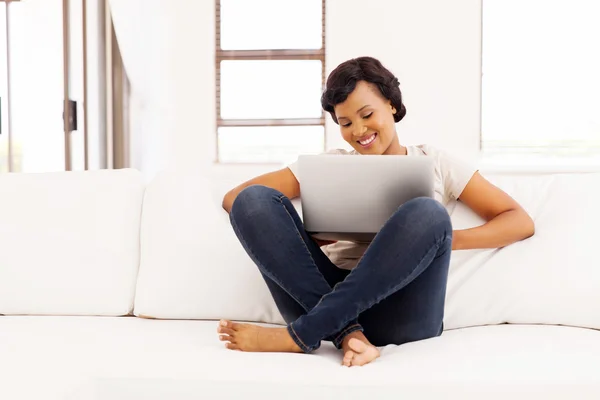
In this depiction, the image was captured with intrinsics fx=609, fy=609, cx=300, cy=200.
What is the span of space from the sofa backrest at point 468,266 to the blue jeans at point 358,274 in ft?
0.48

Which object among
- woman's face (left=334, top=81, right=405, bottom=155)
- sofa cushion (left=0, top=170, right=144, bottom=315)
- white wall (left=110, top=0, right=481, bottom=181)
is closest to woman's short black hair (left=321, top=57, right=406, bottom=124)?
woman's face (left=334, top=81, right=405, bottom=155)

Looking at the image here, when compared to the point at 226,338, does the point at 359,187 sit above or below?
above

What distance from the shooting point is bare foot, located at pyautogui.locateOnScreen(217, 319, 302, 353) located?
1178 mm

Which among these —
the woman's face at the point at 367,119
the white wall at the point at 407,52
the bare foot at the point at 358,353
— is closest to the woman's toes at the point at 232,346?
the bare foot at the point at 358,353

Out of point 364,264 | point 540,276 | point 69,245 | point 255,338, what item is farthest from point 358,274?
point 69,245

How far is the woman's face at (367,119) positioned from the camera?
153cm

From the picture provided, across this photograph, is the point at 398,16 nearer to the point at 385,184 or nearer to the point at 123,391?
the point at 385,184

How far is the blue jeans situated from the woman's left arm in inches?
6.3

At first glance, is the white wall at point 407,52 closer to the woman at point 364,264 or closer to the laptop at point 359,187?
the woman at point 364,264

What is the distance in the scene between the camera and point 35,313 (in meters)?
1.52

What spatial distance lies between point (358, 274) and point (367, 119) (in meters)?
A: 0.51

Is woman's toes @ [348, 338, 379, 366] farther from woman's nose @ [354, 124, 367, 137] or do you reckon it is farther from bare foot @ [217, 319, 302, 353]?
woman's nose @ [354, 124, 367, 137]

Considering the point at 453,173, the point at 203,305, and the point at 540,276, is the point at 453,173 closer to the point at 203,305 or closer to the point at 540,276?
the point at 540,276

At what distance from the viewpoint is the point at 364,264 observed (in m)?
1.16
